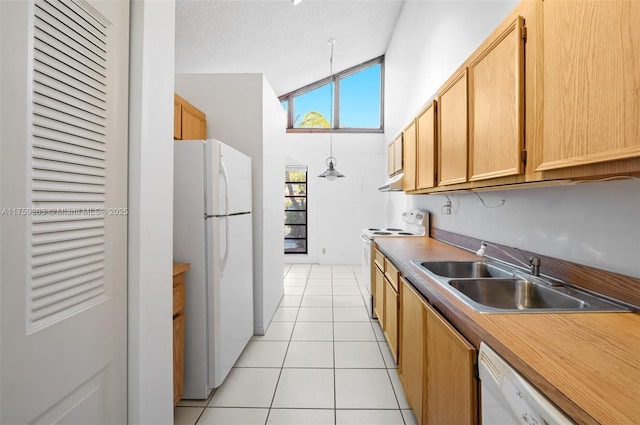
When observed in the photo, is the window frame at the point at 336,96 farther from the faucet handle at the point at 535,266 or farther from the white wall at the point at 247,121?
the faucet handle at the point at 535,266

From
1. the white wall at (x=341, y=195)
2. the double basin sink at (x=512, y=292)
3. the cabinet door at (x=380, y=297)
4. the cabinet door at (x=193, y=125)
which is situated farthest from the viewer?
the white wall at (x=341, y=195)

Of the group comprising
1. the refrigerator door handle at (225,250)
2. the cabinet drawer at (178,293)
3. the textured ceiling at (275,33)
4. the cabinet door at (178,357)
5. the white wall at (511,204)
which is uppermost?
the textured ceiling at (275,33)

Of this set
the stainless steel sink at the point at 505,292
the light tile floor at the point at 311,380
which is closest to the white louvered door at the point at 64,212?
the light tile floor at the point at 311,380

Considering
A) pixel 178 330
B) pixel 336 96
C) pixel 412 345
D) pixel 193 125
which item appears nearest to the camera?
pixel 412 345

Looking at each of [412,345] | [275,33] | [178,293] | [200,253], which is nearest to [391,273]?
[412,345]

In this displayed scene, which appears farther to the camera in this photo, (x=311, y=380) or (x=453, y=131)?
(x=311, y=380)

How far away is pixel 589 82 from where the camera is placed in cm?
87

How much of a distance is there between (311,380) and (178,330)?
1.03m

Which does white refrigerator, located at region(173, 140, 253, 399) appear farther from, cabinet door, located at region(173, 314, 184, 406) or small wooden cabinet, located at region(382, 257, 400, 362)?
small wooden cabinet, located at region(382, 257, 400, 362)

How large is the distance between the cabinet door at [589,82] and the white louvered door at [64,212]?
1.53m

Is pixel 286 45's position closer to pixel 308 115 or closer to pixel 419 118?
pixel 308 115

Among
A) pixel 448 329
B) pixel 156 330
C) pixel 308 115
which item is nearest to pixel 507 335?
pixel 448 329

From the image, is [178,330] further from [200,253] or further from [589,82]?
[589,82]

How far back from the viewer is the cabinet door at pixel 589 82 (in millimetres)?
768
